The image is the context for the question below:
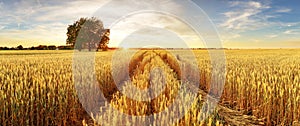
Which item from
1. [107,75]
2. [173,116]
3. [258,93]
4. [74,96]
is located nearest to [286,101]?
[258,93]

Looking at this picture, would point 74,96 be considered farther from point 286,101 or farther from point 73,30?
point 73,30

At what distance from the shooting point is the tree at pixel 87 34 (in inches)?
2311

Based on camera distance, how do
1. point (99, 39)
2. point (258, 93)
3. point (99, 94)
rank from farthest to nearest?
1. point (99, 39)
2. point (99, 94)
3. point (258, 93)

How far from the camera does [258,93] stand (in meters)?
6.84

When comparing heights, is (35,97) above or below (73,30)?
below

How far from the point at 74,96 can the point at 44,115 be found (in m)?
1.15

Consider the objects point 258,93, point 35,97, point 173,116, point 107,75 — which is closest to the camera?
point 173,116

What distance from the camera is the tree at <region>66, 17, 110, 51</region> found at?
58.7 metres

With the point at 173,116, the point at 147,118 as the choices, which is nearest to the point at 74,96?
the point at 147,118

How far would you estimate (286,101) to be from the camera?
20.2ft

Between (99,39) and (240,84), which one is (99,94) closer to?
(240,84)

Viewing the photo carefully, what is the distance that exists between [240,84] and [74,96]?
14.1 feet

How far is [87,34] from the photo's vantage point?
2328 inches

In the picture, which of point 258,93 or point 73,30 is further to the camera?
point 73,30
